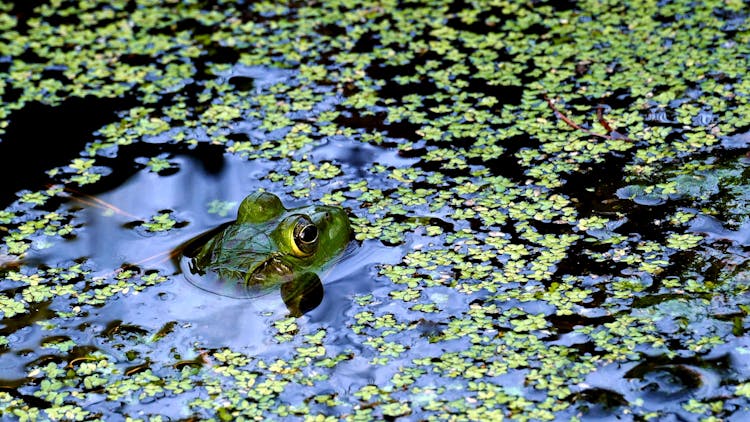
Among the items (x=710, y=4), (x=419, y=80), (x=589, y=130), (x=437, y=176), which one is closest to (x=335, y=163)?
(x=437, y=176)

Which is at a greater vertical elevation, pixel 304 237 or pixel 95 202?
pixel 304 237

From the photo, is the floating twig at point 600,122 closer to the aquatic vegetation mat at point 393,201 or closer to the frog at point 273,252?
the aquatic vegetation mat at point 393,201

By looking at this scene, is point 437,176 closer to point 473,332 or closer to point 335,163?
point 335,163

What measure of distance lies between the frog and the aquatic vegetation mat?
0.28 ft

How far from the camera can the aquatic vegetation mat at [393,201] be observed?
3227 mm

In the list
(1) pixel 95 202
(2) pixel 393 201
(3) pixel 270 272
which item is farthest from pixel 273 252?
(1) pixel 95 202

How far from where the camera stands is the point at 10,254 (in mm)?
4129

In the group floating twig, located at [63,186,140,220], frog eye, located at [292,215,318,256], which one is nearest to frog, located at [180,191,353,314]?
frog eye, located at [292,215,318,256]

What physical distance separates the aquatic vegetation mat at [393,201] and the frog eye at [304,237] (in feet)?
0.49

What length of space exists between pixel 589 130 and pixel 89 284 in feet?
8.24

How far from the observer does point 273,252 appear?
3789mm

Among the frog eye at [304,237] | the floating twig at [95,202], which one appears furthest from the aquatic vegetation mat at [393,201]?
the frog eye at [304,237]

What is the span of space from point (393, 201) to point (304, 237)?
0.61 meters

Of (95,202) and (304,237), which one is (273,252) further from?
(95,202)
